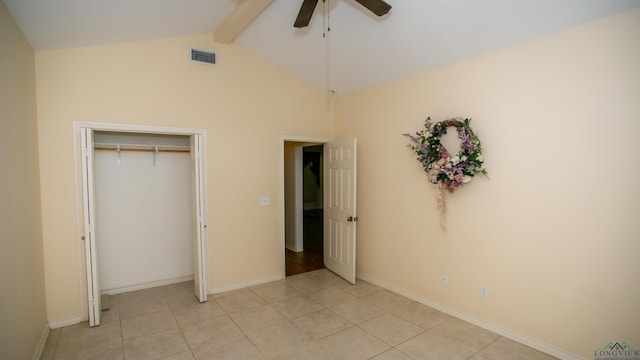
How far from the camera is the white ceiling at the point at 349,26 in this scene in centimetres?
249

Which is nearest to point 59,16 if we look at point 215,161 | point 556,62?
point 215,161

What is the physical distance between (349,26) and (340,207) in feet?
7.97

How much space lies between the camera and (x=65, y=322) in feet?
10.7

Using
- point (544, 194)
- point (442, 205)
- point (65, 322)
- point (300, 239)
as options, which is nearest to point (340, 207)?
point (442, 205)

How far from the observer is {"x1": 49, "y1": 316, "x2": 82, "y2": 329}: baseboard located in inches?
125

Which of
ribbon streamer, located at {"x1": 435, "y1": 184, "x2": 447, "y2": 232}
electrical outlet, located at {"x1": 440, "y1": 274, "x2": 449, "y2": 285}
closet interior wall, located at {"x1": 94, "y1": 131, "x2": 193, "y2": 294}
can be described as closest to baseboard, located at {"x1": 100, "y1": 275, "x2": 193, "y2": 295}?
closet interior wall, located at {"x1": 94, "y1": 131, "x2": 193, "y2": 294}

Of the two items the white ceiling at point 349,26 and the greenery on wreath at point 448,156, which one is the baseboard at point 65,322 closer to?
the white ceiling at point 349,26

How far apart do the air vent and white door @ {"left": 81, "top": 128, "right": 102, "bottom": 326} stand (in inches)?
57.6

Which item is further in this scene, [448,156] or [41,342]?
[448,156]

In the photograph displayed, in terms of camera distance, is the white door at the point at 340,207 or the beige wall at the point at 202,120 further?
the white door at the point at 340,207

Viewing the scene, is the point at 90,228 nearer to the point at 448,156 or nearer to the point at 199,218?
the point at 199,218

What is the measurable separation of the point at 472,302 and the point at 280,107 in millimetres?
3439

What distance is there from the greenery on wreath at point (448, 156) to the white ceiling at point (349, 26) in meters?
0.73

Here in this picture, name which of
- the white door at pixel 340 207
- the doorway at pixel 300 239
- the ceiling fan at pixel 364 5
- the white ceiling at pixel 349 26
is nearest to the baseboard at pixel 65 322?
the doorway at pixel 300 239
